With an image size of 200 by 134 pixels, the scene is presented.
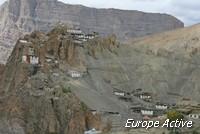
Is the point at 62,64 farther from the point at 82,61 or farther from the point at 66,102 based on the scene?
the point at 66,102

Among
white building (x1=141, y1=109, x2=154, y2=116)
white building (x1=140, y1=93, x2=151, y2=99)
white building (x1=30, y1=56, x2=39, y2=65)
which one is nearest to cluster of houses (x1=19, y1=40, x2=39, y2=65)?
white building (x1=30, y1=56, x2=39, y2=65)

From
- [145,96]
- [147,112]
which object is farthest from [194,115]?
[145,96]

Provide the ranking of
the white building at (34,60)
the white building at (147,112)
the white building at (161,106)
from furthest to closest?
the white building at (34,60) < the white building at (161,106) < the white building at (147,112)

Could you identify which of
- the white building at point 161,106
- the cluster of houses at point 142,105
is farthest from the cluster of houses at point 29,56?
the white building at point 161,106

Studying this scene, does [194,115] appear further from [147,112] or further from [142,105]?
[142,105]

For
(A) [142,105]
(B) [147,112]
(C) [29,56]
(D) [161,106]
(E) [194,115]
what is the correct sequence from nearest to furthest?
1. (E) [194,115]
2. (B) [147,112]
3. (D) [161,106]
4. (A) [142,105]
5. (C) [29,56]

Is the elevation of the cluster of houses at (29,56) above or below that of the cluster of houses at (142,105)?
above

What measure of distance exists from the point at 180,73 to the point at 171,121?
62910mm

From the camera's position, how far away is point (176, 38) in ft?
639

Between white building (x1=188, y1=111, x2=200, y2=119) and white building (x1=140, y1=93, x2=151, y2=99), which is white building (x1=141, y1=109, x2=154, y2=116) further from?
white building (x1=188, y1=111, x2=200, y2=119)

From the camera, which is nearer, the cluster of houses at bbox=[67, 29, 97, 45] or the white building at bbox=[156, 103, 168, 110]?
the white building at bbox=[156, 103, 168, 110]

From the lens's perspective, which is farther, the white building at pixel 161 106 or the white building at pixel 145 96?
the white building at pixel 145 96

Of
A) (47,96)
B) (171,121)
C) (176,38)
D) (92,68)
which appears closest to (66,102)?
(47,96)

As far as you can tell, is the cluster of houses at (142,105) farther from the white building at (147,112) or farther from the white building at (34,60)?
the white building at (34,60)
